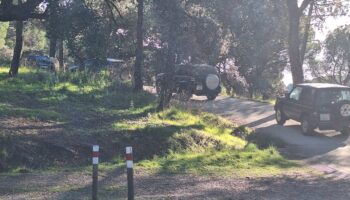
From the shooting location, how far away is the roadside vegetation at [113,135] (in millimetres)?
11016

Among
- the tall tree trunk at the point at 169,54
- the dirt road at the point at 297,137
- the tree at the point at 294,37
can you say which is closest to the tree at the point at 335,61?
the tree at the point at 294,37

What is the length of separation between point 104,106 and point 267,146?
4.85 metres

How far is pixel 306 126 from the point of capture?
53.7 ft

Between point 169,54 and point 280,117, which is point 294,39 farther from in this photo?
point 169,54

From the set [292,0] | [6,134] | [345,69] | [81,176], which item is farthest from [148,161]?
[345,69]

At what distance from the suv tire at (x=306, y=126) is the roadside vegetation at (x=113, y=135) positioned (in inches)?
65.5

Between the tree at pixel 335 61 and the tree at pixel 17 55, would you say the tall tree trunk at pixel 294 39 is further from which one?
the tree at pixel 335 61

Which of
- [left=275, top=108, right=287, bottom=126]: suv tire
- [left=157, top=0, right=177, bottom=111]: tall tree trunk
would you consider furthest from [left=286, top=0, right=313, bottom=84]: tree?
[left=157, top=0, right=177, bottom=111]: tall tree trunk

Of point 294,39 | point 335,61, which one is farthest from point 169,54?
point 335,61

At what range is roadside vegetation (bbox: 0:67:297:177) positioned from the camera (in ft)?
36.1

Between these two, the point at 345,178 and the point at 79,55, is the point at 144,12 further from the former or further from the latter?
→ the point at 345,178

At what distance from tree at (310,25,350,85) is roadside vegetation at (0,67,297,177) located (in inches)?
1542

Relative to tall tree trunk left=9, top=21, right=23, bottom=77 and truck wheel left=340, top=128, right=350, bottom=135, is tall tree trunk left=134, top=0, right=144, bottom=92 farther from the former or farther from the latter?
truck wheel left=340, top=128, right=350, bottom=135

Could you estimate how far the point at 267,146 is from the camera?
15008 mm
